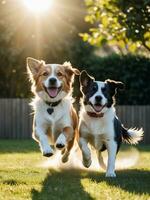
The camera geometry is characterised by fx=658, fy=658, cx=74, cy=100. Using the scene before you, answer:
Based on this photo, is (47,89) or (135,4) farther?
(135,4)

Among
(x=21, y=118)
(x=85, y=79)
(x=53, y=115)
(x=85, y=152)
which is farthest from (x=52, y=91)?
(x=21, y=118)

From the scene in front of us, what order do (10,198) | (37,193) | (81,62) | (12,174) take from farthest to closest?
1. (81,62)
2. (12,174)
3. (37,193)
4. (10,198)

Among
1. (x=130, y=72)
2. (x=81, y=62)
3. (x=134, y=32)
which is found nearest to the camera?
(x=134, y=32)

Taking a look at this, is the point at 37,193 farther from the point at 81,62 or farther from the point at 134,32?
the point at 81,62

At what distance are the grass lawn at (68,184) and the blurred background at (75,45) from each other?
6.88 metres

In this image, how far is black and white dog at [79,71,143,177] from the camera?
33.2 feet

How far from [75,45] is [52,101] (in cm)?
1731

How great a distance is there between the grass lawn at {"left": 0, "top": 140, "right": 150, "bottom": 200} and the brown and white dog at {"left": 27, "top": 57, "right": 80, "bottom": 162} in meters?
0.57

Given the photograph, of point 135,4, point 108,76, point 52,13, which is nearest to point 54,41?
point 52,13

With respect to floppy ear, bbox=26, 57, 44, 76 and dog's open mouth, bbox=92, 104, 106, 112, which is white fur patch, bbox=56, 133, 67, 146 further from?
floppy ear, bbox=26, 57, 44, 76

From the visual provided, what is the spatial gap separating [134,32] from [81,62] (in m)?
8.80

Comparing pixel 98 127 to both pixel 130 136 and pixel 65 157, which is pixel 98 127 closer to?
pixel 65 157

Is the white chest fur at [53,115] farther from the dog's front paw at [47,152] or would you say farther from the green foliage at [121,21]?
the green foliage at [121,21]

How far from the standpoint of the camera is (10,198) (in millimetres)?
7352
